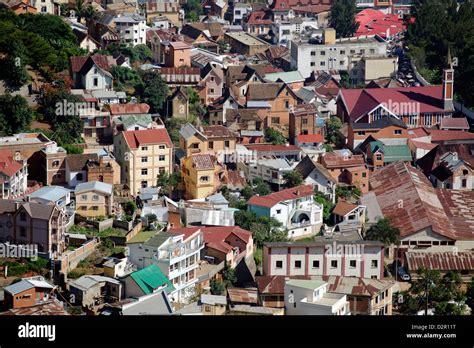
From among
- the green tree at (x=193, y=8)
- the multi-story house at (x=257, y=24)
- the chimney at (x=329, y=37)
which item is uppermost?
the green tree at (x=193, y=8)

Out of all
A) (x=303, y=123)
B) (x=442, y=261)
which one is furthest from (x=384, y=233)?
(x=303, y=123)

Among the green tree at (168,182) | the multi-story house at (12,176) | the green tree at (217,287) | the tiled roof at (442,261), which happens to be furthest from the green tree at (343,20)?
the green tree at (217,287)

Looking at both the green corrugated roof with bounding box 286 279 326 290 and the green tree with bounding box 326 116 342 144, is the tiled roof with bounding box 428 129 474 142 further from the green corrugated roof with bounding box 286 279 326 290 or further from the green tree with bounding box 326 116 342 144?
the green corrugated roof with bounding box 286 279 326 290

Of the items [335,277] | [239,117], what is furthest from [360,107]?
[335,277]

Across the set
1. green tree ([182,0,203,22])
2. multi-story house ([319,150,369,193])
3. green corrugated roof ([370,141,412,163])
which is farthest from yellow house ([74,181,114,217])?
green tree ([182,0,203,22])

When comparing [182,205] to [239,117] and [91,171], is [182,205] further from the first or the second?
[239,117]

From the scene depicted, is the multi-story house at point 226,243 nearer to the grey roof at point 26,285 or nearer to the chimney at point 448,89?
the grey roof at point 26,285

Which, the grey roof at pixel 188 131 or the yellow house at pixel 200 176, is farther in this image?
the grey roof at pixel 188 131
